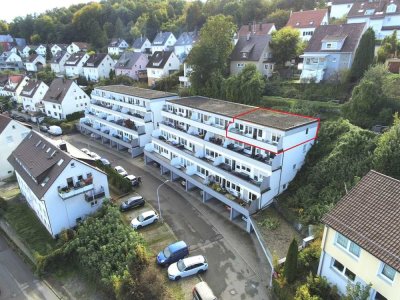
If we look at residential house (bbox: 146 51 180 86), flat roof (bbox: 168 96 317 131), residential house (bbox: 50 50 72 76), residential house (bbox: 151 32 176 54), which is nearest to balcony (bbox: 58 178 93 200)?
flat roof (bbox: 168 96 317 131)

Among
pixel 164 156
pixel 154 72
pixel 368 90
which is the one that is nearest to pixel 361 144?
pixel 368 90

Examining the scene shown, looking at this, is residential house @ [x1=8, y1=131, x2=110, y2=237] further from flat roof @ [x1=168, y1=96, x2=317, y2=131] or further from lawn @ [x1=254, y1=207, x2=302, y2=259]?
lawn @ [x1=254, y1=207, x2=302, y2=259]

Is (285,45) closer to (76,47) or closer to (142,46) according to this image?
(142,46)

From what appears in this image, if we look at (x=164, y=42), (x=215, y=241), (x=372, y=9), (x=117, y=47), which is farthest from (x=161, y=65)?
(x=117, y=47)

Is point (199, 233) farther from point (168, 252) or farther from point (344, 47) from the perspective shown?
point (344, 47)

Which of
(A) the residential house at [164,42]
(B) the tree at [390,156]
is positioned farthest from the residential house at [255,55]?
(A) the residential house at [164,42]

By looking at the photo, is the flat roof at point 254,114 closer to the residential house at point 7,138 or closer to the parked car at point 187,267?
the parked car at point 187,267
